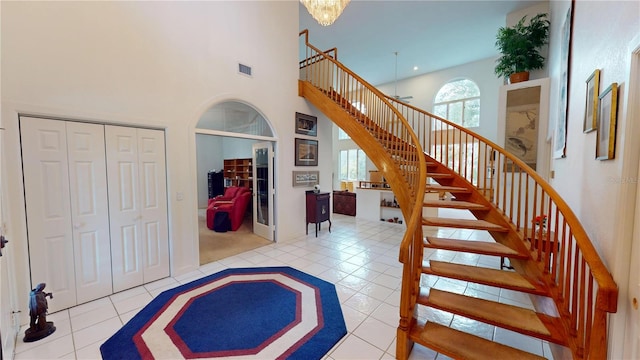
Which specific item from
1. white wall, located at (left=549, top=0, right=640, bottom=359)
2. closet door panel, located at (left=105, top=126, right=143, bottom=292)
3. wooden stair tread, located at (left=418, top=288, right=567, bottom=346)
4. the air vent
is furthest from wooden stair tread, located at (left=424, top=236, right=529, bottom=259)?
the air vent

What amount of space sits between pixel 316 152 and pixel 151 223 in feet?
11.4

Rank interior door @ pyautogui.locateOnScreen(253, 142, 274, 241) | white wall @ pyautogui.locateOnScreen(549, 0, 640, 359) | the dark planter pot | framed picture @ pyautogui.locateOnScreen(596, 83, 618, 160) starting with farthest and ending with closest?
interior door @ pyautogui.locateOnScreen(253, 142, 274, 241) < the dark planter pot < framed picture @ pyautogui.locateOnScreen(596, 83, 618, 160) < white wall @ pyautogui.locateOnScreen(549, 0, 640, 359)

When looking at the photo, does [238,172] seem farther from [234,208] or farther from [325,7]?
[325,7]

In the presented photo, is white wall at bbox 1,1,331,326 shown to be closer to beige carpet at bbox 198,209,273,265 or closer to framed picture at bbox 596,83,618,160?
beige carpet at bbox 198,209,273,265

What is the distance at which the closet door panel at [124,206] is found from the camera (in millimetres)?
2926

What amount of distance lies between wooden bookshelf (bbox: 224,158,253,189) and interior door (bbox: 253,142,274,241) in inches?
91.9

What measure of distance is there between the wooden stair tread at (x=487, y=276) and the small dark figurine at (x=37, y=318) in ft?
11.7

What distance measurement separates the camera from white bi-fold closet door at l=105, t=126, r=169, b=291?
2957mm

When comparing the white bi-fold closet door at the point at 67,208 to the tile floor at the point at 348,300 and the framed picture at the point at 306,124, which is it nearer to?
the tile floor at the point at 348,300

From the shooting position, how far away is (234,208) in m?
5.89

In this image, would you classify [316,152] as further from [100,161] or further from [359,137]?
[100,161]

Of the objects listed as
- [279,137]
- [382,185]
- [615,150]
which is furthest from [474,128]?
[615,150]

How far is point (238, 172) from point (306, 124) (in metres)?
4.09

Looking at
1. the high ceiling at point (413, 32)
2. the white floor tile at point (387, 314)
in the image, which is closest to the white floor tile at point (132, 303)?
the white floor tile at point (387, 314)
